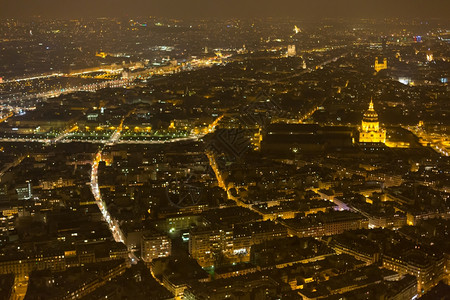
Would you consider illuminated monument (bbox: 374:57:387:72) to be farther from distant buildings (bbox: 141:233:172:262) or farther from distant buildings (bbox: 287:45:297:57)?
distant buildings (bbox: 141:233:172:262)

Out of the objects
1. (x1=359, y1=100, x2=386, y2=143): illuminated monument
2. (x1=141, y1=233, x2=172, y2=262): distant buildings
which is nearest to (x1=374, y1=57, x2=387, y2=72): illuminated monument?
(x1=359, y1=100, x2=386, y2=143): illuminated monument

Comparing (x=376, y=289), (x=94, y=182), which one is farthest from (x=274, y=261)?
(x=94, y=182)

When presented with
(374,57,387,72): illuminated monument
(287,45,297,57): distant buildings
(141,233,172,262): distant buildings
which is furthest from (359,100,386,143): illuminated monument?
(287,45,297,57): distant buildings

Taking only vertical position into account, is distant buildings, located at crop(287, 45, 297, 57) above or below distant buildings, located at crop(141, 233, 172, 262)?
below

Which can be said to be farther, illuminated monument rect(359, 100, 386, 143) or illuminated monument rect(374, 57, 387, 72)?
illuminated monument rect(374, 57, 387, 72)

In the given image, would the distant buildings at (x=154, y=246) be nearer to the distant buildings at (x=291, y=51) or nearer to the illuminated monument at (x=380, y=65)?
the illuminated monument at (x=380, y=65)

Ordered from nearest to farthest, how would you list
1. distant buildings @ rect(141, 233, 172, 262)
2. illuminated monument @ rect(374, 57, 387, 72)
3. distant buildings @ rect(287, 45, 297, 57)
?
distant buildings @ rect(141, 233, 172, 262), illuminated monument @ rect(374, 57, 387, 72), distant buildings @ rect(287, 45, 297, 57)

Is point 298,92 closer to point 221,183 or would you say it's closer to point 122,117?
point 122,117

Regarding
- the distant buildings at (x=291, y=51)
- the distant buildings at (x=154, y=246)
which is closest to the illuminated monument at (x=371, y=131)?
the distant buildings at (x=154, y=246)

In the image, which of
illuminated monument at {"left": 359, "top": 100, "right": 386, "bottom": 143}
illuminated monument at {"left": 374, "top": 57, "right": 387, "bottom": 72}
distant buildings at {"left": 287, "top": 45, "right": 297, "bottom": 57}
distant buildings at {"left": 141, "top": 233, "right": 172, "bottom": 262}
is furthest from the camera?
distant buildings at {"left": 287, "top": 45, "right": 297, "bottom": 57}

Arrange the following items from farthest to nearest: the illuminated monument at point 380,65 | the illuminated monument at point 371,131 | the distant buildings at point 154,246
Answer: the illuminated monument at point 380,65 → the illuminated monument at point 371,131 → the distant buildings at point 154,246

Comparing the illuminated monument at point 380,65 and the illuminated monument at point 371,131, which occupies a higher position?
the illuminated monument at point 371,131
